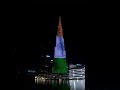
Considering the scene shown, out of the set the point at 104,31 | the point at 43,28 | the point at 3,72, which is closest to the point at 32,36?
the point at 43,28

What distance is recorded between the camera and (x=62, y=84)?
3771mm

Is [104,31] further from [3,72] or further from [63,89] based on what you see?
[3,72]

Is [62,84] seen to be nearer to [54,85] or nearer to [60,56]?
[54,85]

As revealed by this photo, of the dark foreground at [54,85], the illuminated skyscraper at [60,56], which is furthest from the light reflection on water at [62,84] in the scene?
the illuminated skyscraper at [60,56]

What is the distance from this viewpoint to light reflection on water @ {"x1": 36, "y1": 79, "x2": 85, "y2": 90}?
3.74 meters

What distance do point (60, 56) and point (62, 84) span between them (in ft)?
1.00

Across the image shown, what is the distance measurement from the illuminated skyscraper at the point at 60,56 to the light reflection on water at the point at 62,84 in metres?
0.11

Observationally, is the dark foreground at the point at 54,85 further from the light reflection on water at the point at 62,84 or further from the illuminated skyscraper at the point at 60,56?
the illuminated skyscraper at the point at 60,56

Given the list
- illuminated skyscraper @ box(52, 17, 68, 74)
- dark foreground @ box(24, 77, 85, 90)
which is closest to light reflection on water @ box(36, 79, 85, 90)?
dark foreground @ box(24, 77, 85, 90)

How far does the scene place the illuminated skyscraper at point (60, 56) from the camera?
12.5 ft

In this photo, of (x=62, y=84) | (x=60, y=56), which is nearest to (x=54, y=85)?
(x=62, y=84)

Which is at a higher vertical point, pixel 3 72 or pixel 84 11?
pixel 84 11

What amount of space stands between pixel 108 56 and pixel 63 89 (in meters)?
0.64

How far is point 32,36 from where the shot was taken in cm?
392
